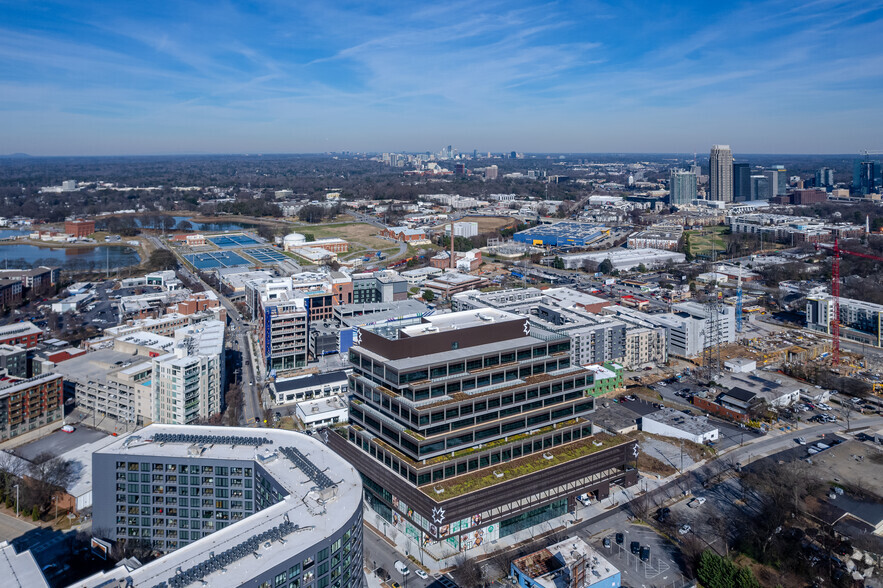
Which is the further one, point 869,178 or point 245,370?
point 869,178

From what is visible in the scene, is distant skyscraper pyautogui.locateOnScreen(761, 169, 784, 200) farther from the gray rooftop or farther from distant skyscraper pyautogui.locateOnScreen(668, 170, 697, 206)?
the gray rooftop

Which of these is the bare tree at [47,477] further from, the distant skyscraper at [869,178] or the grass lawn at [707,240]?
the distant skyscraper at [869,178]

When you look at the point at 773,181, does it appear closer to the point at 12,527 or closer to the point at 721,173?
the point at 721,173

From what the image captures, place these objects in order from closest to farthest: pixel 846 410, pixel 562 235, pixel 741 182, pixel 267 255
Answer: pixel 846 410 → pixel 267 255 → pixel 562 235 → pixel 741 182

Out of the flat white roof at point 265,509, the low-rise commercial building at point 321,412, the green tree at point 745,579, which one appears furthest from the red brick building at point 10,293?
the green tree at point 745,579

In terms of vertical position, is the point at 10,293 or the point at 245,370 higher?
the point at 10,293

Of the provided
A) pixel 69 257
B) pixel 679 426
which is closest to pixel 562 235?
pixel 679 426
